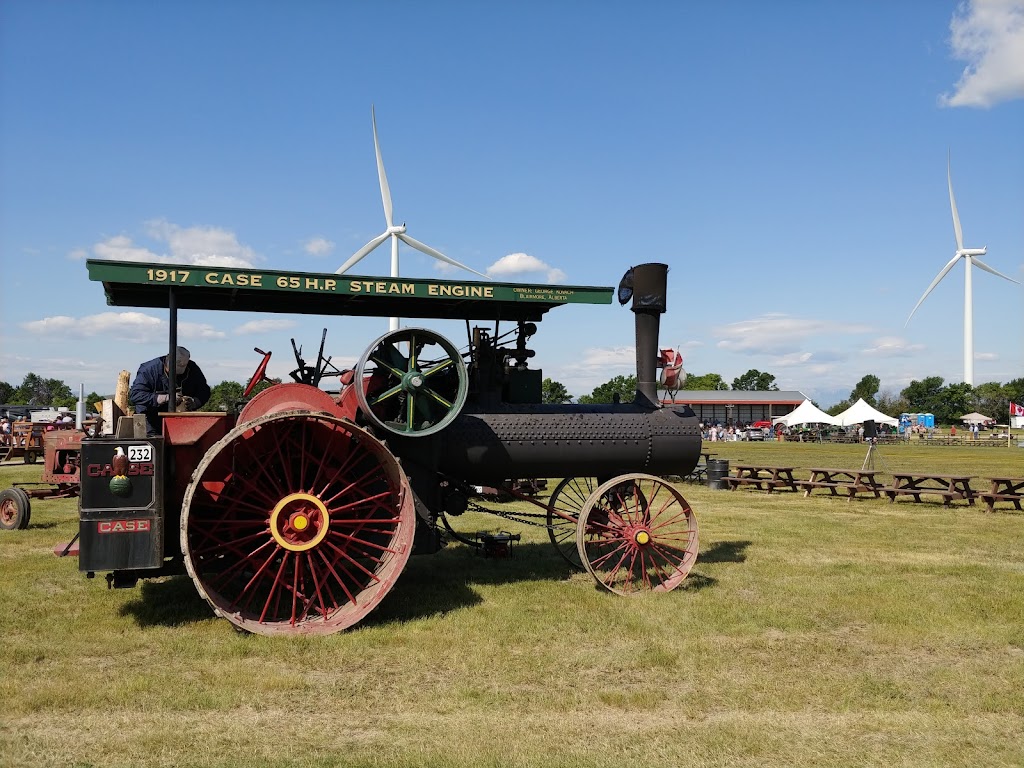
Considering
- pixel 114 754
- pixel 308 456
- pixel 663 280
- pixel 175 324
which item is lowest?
pixel 114 754

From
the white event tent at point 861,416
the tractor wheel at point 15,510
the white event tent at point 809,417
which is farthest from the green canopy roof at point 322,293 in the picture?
the white event tent at point 809,417

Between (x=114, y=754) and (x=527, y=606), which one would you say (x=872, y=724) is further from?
(x=114, y=754)

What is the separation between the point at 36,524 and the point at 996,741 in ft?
40.7

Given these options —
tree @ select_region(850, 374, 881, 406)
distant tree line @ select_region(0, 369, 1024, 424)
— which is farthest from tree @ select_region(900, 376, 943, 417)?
tree @ select_region(850, 374, 881, 406)

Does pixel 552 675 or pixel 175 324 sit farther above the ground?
pixel 175 324

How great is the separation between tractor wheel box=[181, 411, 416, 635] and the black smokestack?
317 cm

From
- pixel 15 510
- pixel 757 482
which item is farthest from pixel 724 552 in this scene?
pixel 15 510

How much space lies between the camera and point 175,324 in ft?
21.8

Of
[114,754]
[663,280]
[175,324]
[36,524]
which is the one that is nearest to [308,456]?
[175,324]

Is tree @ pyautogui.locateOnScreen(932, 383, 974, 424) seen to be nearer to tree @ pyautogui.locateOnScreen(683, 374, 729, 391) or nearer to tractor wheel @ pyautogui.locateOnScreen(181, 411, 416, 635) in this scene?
tree @ pyautogui.locateOnScreen(683, 374, 729, 391)

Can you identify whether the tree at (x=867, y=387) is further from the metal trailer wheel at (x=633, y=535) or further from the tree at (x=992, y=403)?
A: the metal trailer wheel at (x=633, y=535)

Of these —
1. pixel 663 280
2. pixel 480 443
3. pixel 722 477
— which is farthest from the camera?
pixel 722 477

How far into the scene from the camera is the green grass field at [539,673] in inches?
160

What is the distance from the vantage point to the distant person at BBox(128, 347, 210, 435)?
291 inches
